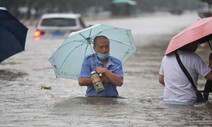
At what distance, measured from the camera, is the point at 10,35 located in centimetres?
1027

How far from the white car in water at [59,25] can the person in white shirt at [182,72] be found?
1540cm

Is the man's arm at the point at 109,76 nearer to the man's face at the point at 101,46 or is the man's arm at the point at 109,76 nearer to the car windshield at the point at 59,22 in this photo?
the man's face at the point at 101,46

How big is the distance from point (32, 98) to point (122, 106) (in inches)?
71.1

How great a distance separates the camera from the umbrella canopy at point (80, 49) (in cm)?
924

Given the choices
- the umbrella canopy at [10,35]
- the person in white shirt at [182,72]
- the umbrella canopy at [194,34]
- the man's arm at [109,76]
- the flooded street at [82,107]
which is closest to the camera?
the flooded street at [82,107]

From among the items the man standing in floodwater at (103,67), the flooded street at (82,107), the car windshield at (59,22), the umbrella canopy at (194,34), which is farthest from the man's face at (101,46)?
the car windshield at (59,22)

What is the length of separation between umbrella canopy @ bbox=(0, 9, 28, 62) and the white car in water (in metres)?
13.1

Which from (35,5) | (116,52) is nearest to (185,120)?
(116,52)

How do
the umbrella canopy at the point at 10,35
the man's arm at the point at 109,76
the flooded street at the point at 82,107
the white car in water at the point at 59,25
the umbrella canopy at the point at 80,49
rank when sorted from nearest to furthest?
the flooded street at the point at 82,107 → the man's arm at the point at 109,76 → the umbrella canopy at the point at 80,49 → the umbrella canopy at the point at 10,35 → the white car in water at the point at 59,25

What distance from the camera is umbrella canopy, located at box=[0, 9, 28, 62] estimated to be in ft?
33.0

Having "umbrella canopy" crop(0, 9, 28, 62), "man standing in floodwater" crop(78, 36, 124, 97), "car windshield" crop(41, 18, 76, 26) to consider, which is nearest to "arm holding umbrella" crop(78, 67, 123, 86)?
"man standing in floodwater" crop(78, 36, 124, 97)

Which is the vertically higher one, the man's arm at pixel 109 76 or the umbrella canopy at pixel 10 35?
the umbrella canopy at pixel 10 35

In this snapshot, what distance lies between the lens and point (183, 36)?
26.6 ft

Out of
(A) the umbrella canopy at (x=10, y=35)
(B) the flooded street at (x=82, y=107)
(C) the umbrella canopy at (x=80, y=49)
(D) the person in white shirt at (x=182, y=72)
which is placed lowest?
(B) the flooded street at (x=82, y=107)
